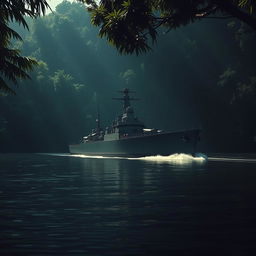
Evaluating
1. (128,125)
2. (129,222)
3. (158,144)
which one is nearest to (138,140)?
(158,144)

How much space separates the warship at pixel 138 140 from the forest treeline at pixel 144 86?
12420 millimetres

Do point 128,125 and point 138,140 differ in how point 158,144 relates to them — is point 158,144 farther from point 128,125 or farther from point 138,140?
point 128,125

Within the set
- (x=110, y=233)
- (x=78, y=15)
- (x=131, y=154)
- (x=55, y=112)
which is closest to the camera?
(x=110, y=233)

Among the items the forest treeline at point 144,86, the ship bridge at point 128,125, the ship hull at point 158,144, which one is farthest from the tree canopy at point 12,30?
the ship bridge at point 128,125

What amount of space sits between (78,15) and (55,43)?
21740 mm

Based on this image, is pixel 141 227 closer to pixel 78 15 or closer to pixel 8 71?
pixel 8 71

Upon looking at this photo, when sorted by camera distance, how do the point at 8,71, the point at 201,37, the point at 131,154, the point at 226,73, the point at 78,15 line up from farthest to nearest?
the point at 78,15, the point at 201,37, the point at 226,73, the point at 131,154, the point at 8,71

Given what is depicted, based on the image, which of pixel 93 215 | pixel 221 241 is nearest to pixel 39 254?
pixel 221 241

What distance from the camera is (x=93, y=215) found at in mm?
13711

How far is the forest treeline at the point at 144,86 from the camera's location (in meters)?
84.6

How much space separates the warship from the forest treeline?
40.7 feet

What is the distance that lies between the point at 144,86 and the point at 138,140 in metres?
42.2

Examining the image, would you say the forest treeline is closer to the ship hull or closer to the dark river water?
the ship hull

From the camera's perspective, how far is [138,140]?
236ft
